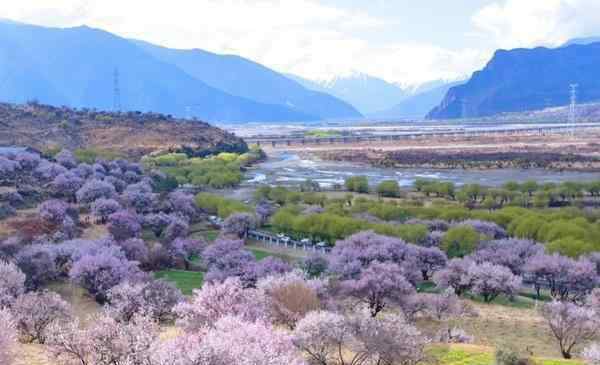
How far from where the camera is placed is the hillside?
110m

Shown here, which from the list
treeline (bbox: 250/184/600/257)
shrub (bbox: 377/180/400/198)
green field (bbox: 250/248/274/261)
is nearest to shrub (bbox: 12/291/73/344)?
green field (bbox: 250/248/274/261)

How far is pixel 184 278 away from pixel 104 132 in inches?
3687

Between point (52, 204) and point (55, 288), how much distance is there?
56.7ft

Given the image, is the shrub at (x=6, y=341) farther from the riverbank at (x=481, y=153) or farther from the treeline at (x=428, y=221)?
the riverbank at (x=481, y=153)

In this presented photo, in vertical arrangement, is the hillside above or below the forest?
above

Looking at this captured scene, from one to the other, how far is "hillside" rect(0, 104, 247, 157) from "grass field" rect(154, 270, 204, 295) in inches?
2584

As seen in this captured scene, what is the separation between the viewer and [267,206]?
6500 centimetres

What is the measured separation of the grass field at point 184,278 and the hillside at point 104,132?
6562 centimetres

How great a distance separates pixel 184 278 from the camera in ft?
131

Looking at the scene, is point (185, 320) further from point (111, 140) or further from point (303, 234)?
point (111, 140)

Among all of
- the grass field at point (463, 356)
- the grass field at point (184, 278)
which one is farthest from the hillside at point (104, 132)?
the grass field at point (463, 356)

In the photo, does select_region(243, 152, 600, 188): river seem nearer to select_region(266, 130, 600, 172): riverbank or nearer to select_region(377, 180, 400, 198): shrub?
select_region(266, 130, 600, 172): riverbank

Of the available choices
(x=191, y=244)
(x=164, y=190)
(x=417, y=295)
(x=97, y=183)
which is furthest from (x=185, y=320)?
(x=164, y=190)

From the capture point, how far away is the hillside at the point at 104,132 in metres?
110
